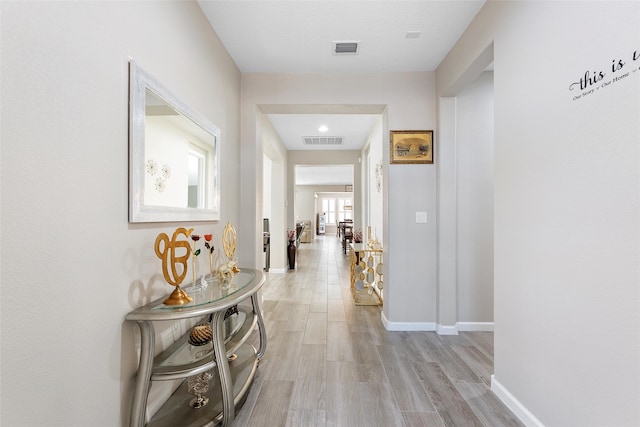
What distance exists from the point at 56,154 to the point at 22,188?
16cm

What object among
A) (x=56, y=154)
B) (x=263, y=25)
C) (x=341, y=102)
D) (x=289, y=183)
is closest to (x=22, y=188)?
(x=56, y=154)

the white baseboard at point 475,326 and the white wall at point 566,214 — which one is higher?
the white wall at point 566,214

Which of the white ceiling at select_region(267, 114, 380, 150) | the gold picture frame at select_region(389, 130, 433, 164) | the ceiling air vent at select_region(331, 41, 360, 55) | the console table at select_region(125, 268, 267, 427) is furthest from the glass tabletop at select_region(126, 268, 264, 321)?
the white ceiling at select_region(267, 114, 380, 150)

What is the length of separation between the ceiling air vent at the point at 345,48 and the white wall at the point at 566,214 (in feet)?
3.36

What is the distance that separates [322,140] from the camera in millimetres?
5340

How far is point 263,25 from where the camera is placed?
214 cm

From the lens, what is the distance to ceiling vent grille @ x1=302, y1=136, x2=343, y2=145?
516 cm

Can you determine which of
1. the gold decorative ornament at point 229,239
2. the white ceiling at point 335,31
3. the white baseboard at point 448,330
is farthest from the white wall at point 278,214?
the gold decorative ornament at point 229,239

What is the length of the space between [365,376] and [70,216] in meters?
2.02

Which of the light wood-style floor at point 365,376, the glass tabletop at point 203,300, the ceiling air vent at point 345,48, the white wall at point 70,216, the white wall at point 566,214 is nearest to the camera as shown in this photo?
the white wall at point 70,216

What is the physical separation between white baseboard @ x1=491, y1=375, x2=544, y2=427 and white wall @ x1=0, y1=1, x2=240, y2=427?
2.08 m

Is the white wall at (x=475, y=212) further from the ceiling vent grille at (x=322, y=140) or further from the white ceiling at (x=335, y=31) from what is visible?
the ceiling vent grille at (x=322, y=140)

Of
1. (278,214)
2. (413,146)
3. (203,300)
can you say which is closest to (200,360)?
(203,300)

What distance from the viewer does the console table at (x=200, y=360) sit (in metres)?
1.22
